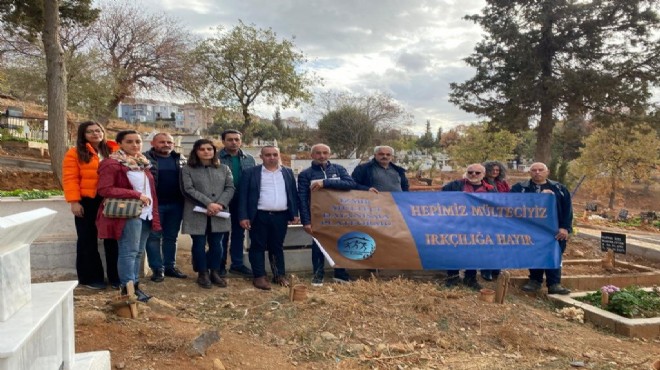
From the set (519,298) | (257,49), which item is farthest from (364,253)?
(257,49)

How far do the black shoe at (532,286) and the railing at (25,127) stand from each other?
2097 cm

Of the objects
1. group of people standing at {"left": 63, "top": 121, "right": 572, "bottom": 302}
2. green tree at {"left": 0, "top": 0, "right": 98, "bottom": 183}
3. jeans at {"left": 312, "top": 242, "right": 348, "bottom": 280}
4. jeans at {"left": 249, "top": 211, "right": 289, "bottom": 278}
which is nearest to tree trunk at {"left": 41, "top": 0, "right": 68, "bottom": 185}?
green tree at {"left": 0, "top": 0, "right": 98, "bottom": 183}

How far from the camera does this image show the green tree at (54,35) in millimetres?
7746

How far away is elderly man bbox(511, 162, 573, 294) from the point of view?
586 cm

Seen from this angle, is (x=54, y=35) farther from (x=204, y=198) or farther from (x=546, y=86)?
(x=546, y=86)

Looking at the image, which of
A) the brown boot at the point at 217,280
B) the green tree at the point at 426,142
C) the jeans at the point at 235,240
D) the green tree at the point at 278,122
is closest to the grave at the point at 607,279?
the jeans at the point at 235,240

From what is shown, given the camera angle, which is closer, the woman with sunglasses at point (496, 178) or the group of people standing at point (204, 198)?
the group of people standing at point (204, 198)

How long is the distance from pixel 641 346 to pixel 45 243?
20.6 feet

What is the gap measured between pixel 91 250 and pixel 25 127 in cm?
2080

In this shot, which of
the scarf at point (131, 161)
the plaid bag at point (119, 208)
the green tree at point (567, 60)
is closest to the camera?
the plaid bag at point (119, 208)

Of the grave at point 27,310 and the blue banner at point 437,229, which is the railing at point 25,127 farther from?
the grave at point 27,310

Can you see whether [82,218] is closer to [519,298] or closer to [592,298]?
[519,298]

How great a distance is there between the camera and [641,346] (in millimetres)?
4504

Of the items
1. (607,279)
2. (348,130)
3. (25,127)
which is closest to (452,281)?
(607,279)
